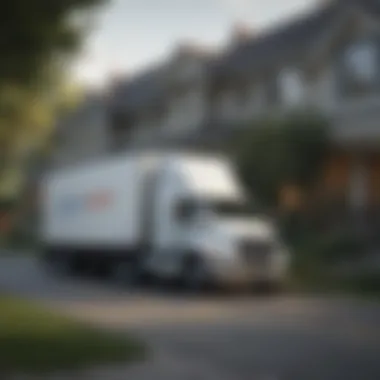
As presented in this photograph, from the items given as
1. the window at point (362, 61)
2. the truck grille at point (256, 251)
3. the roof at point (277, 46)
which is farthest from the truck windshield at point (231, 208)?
the window at point (362, 61)

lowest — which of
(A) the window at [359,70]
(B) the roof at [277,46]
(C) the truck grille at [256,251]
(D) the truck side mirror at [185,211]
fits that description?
(C) the truck grille at [256,251]

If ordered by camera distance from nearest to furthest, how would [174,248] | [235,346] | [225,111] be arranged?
[235,346] → [174,248] → [225,111]

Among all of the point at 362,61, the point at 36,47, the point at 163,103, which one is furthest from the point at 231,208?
the point at 36,47

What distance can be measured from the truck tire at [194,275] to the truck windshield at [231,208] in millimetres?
1186

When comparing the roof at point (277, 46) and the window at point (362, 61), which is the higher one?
the roof at point (277, 46)

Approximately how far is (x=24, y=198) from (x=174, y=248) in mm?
7454

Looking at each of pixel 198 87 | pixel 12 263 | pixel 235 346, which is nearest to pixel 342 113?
pixel 198 87

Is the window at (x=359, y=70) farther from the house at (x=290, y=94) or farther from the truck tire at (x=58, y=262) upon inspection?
the truck tire at (x=58, y=262)

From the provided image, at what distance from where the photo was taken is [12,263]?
26.3m

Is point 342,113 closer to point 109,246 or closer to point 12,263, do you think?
point 109,246

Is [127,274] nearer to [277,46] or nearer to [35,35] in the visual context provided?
[277,46]

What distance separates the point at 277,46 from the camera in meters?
26.5

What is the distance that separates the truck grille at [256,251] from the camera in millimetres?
18297

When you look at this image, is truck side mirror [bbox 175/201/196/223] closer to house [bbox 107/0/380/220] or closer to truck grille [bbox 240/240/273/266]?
truck grille [bbox 240/240/273/266]
